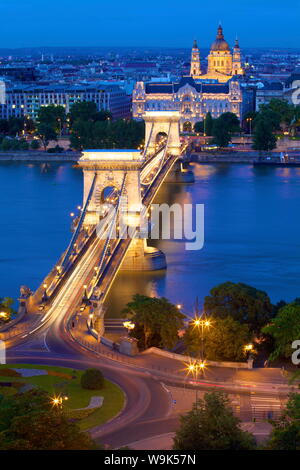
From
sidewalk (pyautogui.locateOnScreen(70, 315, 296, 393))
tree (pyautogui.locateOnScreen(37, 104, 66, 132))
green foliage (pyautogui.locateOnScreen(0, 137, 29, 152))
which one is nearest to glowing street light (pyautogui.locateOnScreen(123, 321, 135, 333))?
sidewalk (pyautogui.locateOnScreen(70, 315, 296, 393))

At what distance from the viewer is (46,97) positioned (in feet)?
184

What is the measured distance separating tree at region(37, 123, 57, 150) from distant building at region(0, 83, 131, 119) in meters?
9.64

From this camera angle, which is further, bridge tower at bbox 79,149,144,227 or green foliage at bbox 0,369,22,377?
bridge tower at bbox 79,149,144,227

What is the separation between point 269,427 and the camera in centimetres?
1007

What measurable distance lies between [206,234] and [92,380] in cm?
1383

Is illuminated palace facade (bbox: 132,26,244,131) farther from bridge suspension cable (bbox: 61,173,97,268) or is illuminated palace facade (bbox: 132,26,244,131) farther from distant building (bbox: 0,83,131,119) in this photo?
bridge suspension cable (bbox: 61,173,97,268)

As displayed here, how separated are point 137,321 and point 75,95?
144 feet

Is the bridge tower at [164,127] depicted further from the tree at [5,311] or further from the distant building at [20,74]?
the distant building at [20,74]

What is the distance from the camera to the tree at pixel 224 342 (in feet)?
42.5

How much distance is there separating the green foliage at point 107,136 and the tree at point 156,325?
99.5ft

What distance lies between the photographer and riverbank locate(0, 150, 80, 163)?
143 ft

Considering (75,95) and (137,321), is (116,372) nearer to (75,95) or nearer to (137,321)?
(137,321)

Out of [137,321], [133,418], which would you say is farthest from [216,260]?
[133,418]
